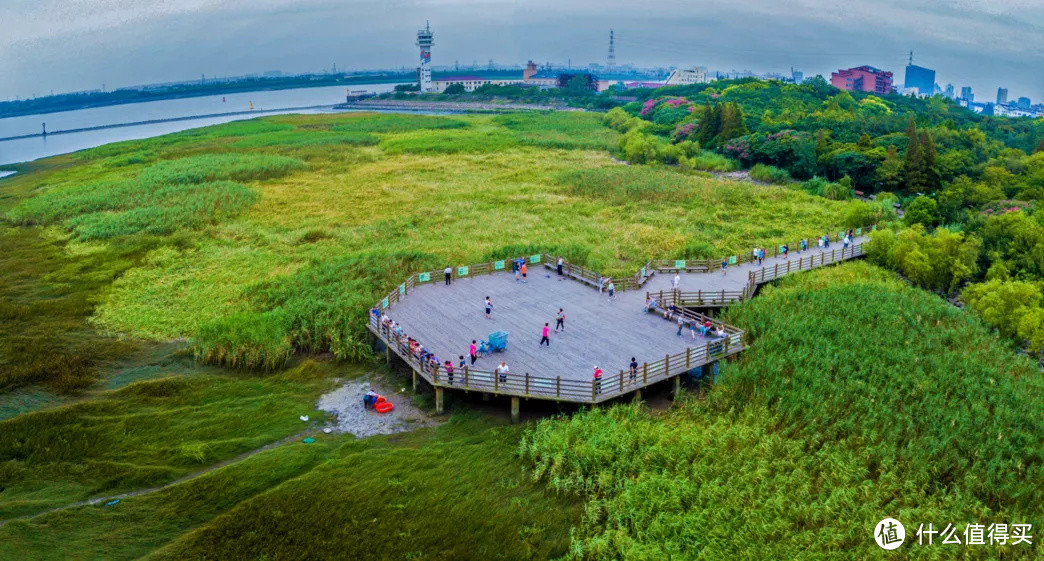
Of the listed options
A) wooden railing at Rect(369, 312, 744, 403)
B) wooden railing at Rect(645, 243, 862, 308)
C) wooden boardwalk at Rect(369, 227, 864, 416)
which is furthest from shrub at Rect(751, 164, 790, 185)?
wooden railing at Rect(369, 312, 744, 403)

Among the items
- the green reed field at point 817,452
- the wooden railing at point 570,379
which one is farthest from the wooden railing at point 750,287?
the wooden railing at point 570,379

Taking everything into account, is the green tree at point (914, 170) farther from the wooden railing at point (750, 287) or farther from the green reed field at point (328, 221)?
the wooden railing at point (750, 287)

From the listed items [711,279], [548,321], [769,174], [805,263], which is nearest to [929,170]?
[769,174]

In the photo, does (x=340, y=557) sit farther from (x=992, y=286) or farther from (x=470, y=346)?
(x=992, y=286)

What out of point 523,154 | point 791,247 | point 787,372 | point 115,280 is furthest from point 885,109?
point 115,280

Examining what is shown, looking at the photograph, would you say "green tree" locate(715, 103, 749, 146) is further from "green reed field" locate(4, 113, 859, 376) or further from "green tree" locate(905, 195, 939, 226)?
"green tree" locate(905, 195, 939, 226)
